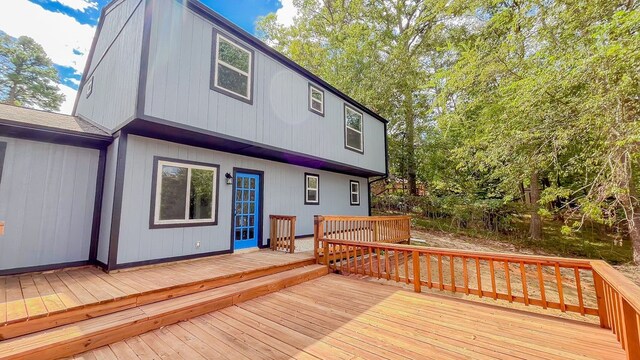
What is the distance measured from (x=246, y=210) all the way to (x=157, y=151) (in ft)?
8.08

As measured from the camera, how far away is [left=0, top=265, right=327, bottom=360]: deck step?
225cm

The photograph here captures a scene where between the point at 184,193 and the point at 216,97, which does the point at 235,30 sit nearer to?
the point at 216,97

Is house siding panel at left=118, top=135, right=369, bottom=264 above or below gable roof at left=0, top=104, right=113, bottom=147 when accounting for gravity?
below

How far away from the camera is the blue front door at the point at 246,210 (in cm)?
620

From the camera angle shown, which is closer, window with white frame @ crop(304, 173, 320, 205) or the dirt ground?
window with white frame @ crop(304, 173, 320, 205)

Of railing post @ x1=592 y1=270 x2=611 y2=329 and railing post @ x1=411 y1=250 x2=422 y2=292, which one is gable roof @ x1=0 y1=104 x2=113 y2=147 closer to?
railing post @ x1=411 y1=250 x2=422 y2=292

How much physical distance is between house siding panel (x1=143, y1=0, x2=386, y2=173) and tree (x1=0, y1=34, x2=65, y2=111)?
2391cm

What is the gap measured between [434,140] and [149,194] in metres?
14.5

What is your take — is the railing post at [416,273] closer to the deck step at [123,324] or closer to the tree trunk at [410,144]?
the deck step at [123,324]

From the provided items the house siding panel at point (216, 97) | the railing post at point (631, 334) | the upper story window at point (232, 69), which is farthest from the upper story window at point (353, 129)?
the railing post at point (631, 334)

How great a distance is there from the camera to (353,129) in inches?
385

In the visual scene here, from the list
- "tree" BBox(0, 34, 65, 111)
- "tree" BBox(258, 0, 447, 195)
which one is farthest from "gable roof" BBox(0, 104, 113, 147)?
"tree" BBox(0, 34, 65, 111)

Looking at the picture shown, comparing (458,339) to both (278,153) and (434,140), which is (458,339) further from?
(434,140)

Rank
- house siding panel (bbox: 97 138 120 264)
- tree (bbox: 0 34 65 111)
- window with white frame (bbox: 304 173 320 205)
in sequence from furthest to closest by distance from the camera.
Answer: tree (bbox: 0 34 65 111), window with white frame (bbox: 304 173 320 205), house siding panel (bbox: 97 138 120 264)
